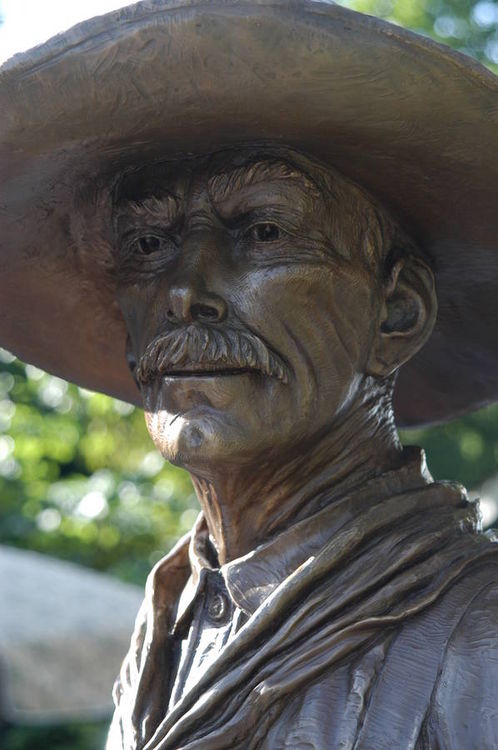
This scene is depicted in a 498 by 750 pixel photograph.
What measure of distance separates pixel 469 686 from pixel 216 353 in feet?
2.39

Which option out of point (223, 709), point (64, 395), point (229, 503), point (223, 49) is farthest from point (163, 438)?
point (64, 395)

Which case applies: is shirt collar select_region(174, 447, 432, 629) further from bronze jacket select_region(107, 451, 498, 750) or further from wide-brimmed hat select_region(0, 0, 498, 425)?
wide-brimmed hat select_region(0, 0, 498, 425)

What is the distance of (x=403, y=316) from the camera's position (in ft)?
9.78

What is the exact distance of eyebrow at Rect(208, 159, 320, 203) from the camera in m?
2.79

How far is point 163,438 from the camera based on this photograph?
2748mm

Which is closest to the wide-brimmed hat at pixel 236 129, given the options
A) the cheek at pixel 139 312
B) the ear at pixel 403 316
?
the ear at pixel 403 316

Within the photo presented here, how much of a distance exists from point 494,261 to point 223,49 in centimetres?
86

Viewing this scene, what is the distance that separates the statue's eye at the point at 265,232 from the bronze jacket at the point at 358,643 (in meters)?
0.50

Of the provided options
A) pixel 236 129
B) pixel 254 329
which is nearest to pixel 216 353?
pixel 254 329

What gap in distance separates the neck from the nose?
29 cm

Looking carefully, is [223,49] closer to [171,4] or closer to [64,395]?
[171,4]

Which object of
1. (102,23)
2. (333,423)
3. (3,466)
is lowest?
(333,423)

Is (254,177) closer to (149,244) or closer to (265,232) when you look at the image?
(265,232)

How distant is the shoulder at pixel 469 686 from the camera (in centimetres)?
241
